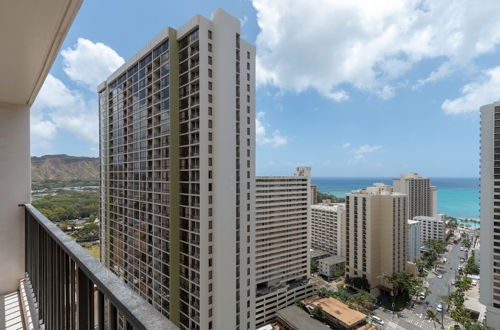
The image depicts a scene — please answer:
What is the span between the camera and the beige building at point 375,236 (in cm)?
A: 2381

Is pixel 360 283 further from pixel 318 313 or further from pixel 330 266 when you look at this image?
pixel 318 313

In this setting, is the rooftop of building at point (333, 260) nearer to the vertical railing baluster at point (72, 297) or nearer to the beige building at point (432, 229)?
the beige building at point (432, 229)

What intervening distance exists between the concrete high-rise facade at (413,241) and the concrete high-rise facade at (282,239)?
14183 millimetres

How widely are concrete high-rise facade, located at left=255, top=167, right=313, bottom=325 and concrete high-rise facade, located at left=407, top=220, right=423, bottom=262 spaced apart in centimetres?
1418

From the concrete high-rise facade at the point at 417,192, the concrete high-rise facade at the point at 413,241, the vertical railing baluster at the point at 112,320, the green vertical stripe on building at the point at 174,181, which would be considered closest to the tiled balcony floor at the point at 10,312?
the vertical railing baluster at the point at 112,320

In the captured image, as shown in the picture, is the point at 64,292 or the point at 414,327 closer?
the point at 64,292

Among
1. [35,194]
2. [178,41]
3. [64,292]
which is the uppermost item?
[178,41]

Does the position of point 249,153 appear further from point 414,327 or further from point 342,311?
point 414,327

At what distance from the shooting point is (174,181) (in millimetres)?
10125

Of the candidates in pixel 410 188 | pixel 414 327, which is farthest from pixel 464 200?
pixel 414 327

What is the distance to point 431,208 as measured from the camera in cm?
4306

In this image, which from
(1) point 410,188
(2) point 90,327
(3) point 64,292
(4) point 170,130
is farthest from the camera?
(1) point 410,188

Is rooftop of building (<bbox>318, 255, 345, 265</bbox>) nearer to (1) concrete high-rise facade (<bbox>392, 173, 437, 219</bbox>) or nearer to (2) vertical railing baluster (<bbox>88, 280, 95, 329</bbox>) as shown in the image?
(1) concrete high-rise facade (<bbox>392, 173, 437, 219</bbox>)

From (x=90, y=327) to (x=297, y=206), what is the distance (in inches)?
914
